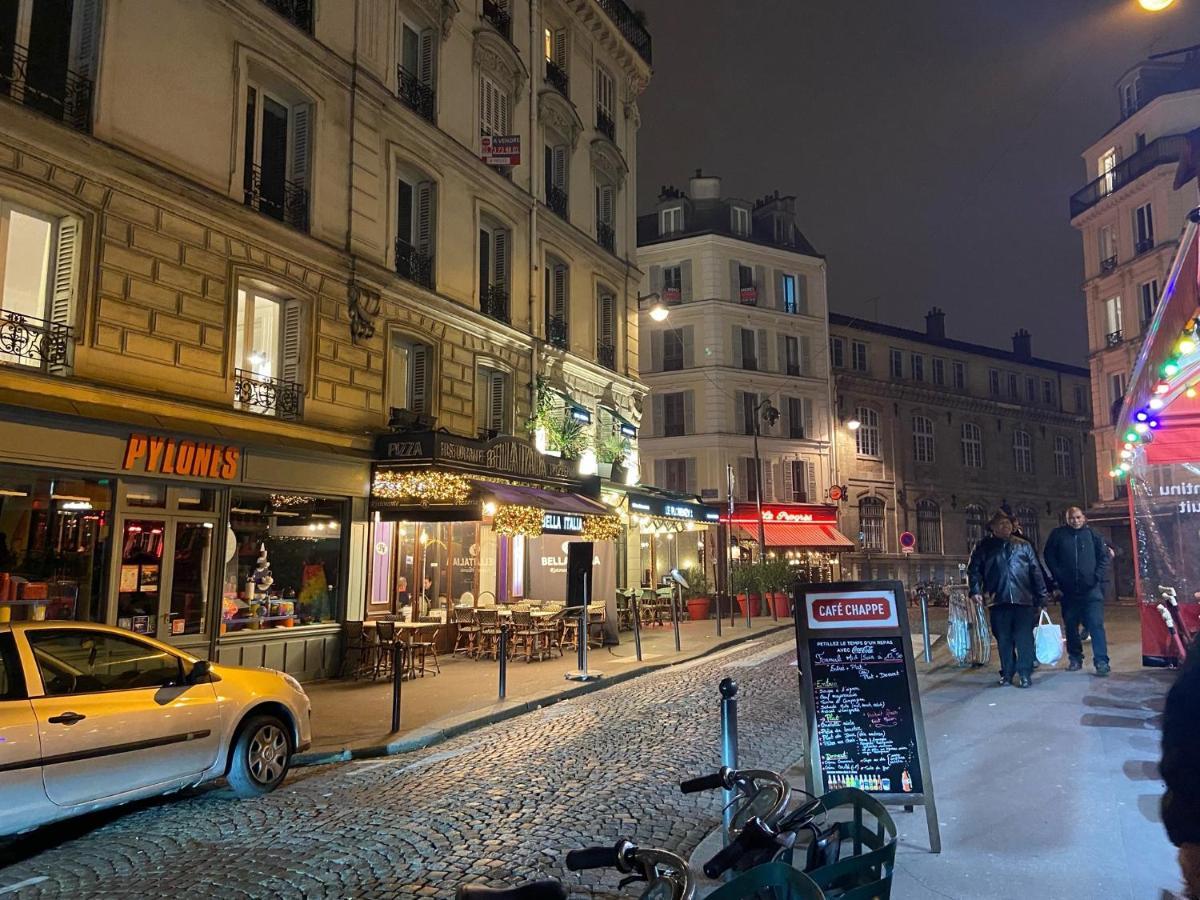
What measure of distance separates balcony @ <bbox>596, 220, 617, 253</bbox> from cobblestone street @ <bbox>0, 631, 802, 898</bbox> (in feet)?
58.9

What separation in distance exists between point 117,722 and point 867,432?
37.8 meters

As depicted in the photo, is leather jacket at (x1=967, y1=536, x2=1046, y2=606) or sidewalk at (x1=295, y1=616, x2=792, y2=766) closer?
sidewalk at (x1=295, y1=616, x2=792, y2=766)

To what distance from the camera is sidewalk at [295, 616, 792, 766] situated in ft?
29.7

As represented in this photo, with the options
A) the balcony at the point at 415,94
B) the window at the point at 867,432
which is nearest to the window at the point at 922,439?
the window at the point at 867,432

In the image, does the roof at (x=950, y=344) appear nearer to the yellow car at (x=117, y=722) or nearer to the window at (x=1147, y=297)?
the window at (x=1147, y=297)

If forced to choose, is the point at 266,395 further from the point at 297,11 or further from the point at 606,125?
the point at 606,125

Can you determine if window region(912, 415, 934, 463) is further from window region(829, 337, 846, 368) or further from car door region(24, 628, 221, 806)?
car door region(24, 628, 221, 806)

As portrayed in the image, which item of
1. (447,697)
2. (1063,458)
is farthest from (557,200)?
(1063,458)

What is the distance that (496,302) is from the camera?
64.8 feet

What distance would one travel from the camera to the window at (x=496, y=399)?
19375 millimetres

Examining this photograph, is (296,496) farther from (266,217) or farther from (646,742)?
(646,742)

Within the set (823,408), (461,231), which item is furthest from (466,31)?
(823,408)

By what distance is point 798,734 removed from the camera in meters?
8.84

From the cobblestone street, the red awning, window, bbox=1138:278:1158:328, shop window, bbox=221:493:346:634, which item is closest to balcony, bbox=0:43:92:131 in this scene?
shop window, bbox=221:493:346:634
